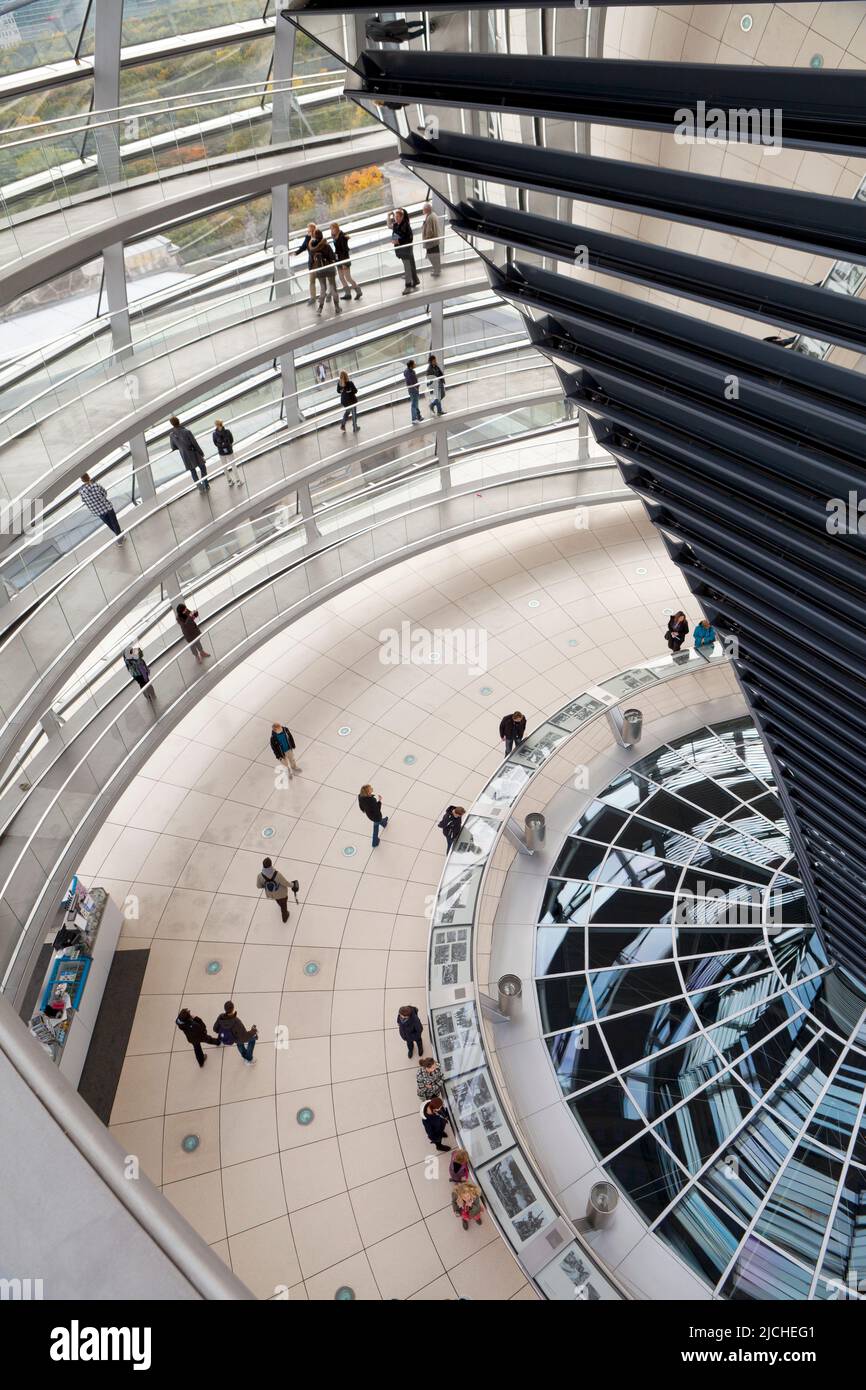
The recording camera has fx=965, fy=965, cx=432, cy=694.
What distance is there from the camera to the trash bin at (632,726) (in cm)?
1839

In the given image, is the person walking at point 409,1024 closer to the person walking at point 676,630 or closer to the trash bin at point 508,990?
the trash bin at point 508,990

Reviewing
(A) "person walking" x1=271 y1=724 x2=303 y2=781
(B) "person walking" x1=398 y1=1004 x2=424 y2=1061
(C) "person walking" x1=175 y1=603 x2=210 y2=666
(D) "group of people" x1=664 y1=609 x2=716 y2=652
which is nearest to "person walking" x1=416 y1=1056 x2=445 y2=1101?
(B) "person walking" x1=398 y1=1004 x2=424 y2=1061

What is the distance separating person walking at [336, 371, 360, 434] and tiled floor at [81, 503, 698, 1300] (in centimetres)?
426

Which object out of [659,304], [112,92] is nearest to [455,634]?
[112,92]

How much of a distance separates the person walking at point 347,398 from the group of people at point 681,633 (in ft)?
27.4

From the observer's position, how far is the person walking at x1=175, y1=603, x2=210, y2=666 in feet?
62.5

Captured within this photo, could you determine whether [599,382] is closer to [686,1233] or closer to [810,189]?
[810,189]

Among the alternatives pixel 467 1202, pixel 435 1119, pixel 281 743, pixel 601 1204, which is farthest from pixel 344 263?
pixel 601 1204

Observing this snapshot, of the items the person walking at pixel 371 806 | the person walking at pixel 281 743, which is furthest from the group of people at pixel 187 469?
the person walking at pixel 371 806

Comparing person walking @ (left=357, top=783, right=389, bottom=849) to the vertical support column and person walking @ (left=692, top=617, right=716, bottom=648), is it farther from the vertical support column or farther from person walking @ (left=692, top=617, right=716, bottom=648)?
the vertical support column

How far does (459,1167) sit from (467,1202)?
48 cm

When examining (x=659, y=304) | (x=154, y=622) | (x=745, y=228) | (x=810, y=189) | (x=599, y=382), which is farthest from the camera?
(x=154, y=622)

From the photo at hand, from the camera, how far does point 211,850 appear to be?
1852cm
